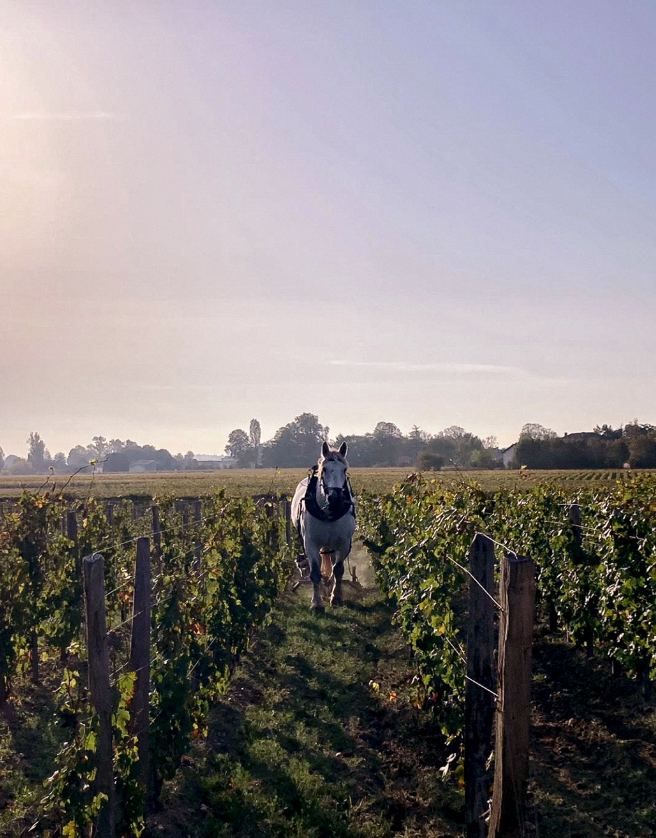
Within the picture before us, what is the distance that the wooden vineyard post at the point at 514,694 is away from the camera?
3.34 metres

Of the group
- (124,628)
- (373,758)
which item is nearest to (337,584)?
(124,628)

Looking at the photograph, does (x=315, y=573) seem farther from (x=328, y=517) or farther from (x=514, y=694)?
(x=514, y=694)

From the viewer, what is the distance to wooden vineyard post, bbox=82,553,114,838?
14.1 ft

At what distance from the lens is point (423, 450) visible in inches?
3607

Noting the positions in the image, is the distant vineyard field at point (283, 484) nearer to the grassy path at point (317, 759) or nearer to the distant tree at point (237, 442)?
the grassy path at point (317, 759)

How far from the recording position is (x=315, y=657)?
930 centimetres

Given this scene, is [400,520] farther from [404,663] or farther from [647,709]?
[647,709]

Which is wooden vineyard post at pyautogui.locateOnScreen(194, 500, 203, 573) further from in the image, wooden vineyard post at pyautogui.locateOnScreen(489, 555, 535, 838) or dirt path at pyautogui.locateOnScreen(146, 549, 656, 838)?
wooden vineyard post at pyautogui.locateOnScreen(489, 555, 535, 838)

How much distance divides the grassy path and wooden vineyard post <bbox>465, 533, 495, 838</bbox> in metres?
0.81

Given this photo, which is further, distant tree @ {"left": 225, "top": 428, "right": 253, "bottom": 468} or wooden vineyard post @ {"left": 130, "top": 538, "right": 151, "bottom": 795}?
distant tree @ {"left": 225, "top": 428, "right": 253, "bottom": 468}

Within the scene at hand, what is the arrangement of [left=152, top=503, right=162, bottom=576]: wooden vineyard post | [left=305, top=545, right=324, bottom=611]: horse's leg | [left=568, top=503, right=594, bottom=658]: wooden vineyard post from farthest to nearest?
[left=152, top=503, right=162, bottom=576]: wooden vineyard post
[left=305, top=545, right=324, bottom=611]: horse's leg
[left=568, top=503, right=594, bottom=658]: wooden vineyard post

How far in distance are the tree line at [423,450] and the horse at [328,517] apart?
63cm

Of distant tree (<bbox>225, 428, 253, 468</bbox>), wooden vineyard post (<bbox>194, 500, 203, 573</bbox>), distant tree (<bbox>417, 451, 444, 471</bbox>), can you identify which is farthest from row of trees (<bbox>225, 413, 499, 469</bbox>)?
wooden vineyard post (<bbox>194, 500, 203, 573</bbox>)

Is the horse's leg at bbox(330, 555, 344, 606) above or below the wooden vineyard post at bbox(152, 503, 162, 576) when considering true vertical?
below
